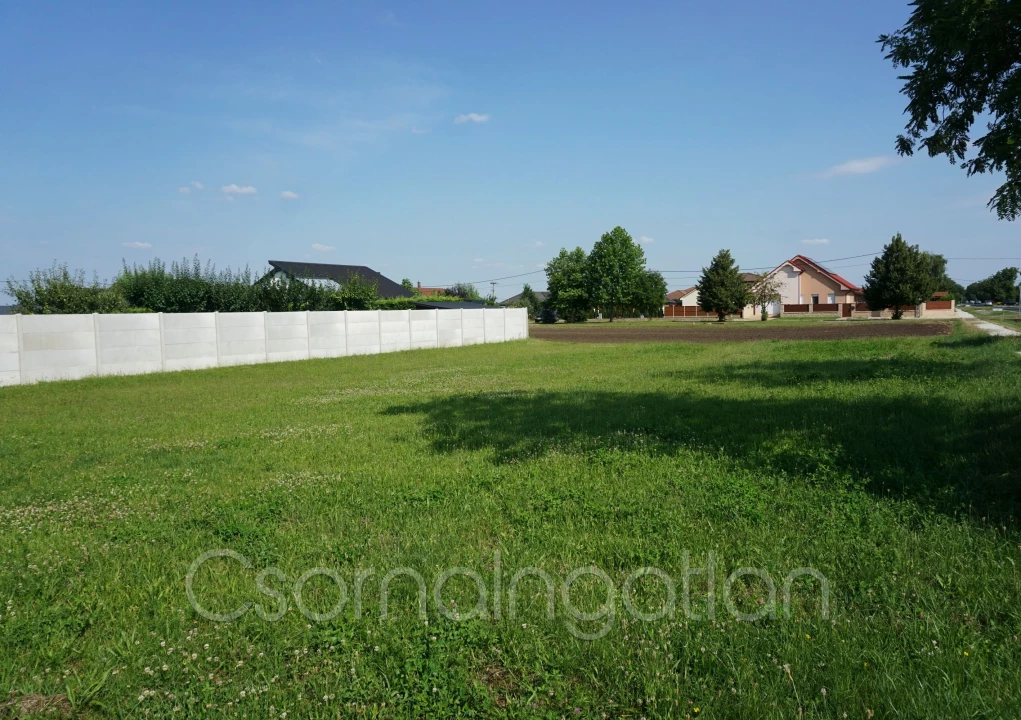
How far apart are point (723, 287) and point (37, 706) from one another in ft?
205

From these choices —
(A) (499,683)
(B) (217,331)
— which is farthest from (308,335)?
(A) (499,683)

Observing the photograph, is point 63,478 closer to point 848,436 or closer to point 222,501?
point 222,501

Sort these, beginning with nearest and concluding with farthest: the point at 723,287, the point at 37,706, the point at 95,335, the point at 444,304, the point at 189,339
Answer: the point at 37,706, the point at 95,335, the point at 189,339, the point at 444,304, the point at 723,287

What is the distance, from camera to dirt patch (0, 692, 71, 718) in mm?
2588

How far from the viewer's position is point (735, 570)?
3641mm

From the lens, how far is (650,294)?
7562 cm

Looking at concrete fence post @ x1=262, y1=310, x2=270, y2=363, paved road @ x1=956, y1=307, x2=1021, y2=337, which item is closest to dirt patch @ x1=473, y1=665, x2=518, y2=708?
concrete fence post @ x1=262, y1=310, x2=270, y2=363

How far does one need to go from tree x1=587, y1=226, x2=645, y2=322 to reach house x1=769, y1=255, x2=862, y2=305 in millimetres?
16559

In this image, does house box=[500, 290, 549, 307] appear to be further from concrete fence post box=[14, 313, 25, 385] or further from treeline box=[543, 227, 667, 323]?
concrete fence post box=[14, 313, 25, 385]

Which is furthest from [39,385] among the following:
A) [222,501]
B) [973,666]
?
[973,666]

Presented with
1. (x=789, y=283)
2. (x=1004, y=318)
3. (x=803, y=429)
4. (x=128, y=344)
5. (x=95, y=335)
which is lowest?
(x=803, y=429)

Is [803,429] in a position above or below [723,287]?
below

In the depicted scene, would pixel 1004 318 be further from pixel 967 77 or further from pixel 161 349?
pixel 161 349

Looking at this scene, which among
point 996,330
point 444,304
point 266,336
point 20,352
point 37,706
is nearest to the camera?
point 37,706
